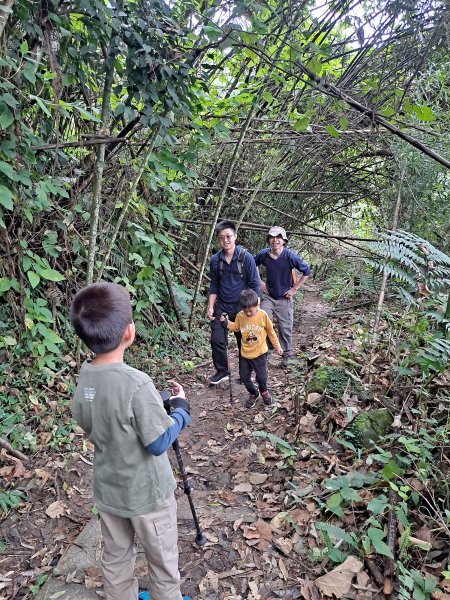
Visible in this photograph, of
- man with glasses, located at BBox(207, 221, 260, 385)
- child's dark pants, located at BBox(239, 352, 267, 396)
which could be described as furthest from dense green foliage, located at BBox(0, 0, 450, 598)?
man with glasses, located at BBox(207, 221, 260, 385)

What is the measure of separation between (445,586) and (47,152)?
4.41 metres

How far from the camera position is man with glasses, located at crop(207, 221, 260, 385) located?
4.70m

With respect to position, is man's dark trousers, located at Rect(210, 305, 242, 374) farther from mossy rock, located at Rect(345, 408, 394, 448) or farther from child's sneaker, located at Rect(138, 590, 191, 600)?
child's sneaker, located at Rect(138, 590, 191, 600)

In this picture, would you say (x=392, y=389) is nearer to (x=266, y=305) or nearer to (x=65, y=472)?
(x=266, y=305)

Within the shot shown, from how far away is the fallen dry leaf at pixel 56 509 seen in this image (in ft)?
10.2

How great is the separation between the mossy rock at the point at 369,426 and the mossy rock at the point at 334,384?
11.7 inches

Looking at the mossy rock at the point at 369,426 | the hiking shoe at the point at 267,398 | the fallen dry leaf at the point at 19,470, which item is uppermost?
the mossy rock at the point at 369,426

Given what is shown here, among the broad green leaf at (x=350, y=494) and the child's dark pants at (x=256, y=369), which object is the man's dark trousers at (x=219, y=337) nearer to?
the child's dark pants at (x=256, y=369)

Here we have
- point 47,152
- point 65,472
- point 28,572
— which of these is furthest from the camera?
point 47,152

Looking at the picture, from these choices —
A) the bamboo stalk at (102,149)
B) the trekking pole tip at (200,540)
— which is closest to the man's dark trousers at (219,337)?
the bamboo stalk at (102,149)

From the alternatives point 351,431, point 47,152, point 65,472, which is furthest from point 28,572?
point 47,152

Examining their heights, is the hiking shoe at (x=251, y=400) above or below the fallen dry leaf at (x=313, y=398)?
below

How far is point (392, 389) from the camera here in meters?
3.53

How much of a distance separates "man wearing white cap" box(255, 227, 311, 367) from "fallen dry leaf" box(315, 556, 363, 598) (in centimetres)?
336
